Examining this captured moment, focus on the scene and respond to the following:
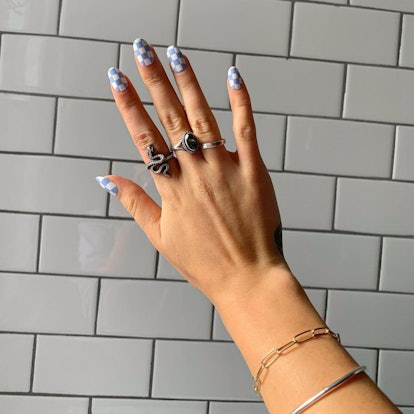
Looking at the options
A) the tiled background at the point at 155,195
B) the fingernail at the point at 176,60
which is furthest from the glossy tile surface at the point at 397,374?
the fingernail at the point at 176,60

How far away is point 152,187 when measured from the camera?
31.7 inches

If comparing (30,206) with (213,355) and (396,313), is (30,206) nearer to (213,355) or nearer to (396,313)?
(213,355)

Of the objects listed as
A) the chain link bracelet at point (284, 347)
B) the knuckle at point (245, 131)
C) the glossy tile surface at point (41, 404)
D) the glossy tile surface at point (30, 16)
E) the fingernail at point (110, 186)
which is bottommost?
the glossy tile surface at point (41, 404)

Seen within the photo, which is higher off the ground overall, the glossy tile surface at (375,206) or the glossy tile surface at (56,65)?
the glossy tile surface at (56,65)

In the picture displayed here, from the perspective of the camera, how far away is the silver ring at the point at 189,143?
1.72 feet

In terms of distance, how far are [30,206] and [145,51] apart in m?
0.39

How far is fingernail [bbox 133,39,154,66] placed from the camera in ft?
1.72

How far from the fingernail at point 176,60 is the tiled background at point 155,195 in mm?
273

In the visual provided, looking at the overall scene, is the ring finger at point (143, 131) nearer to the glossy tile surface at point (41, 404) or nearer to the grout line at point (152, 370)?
the grout line at point (152, 370)

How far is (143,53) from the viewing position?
526 mm

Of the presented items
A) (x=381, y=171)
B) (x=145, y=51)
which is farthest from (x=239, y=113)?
(x=381, y=171)

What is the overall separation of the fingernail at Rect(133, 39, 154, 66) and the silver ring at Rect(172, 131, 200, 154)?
0.09 metres

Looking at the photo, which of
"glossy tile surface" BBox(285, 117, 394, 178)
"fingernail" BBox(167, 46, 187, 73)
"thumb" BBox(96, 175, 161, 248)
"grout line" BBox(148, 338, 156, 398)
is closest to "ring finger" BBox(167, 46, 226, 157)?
"fingernail" BBox(167, 46, 187, 73)

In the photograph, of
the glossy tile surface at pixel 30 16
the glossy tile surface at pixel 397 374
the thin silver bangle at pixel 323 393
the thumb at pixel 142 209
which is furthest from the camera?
the glossy tile surface at pixel 397 374
